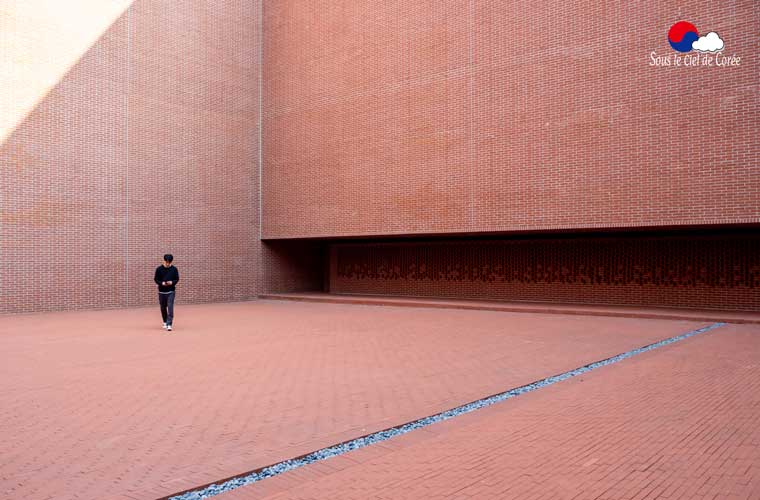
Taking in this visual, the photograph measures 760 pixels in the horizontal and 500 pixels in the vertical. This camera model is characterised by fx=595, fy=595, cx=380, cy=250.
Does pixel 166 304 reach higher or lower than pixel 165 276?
lower

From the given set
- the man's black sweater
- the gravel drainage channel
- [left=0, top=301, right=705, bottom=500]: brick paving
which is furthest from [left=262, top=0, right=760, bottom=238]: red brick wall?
the gravel drainage channel

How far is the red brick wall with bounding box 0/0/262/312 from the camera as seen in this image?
49.5 ft

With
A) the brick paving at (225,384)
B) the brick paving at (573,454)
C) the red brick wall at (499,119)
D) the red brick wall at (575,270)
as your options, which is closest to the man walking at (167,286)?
the brick paving at (225,384)

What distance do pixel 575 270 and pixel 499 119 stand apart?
4.80m

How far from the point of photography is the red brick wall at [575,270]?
14.3 m

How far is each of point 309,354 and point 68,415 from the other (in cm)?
365

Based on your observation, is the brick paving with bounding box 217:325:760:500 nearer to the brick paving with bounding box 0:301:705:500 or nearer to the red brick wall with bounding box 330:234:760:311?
the brick paving with bounding box 0:301:705:500

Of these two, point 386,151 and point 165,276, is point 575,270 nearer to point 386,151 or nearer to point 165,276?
point 386,151

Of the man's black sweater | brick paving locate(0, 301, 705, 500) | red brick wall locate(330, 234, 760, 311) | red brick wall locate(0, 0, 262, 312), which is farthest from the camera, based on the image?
red brick wall locate(0, 0, 262, 312)

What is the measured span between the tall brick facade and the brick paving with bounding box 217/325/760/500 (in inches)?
326

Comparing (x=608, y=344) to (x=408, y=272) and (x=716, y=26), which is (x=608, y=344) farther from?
(x=408, y=272)

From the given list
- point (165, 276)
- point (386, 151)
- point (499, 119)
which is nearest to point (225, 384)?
point (165, 276)

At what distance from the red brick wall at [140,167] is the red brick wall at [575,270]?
15.8 ft

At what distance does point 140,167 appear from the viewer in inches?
677
